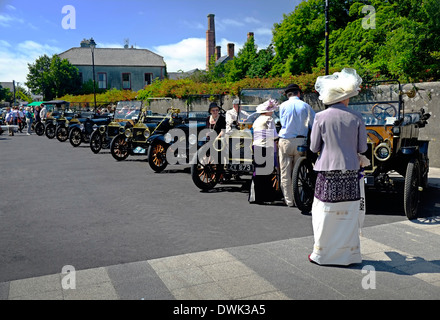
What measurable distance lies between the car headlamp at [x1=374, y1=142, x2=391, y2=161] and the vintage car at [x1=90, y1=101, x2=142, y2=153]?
946cm

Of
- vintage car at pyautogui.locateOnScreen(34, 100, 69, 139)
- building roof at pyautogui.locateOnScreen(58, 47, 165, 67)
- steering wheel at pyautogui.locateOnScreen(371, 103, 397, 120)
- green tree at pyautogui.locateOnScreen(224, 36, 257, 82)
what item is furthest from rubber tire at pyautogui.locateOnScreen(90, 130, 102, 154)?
building roof at pyautogui.locateOnScreen(58, 47, 165, 67)

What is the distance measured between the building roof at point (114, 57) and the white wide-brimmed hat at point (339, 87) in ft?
191

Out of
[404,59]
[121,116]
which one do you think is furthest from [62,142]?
[404,59]

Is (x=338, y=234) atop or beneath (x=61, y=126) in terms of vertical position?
beneath

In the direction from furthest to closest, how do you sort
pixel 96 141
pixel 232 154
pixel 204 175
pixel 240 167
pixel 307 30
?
pixel 307 30
pixel 96 141
pixel 204 175
pixel 232 154
pixel 240 167

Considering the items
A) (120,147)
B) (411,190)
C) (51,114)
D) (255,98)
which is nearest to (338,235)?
(411,190)

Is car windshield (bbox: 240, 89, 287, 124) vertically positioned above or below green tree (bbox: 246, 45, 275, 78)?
below

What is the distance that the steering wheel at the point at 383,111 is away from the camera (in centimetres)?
735

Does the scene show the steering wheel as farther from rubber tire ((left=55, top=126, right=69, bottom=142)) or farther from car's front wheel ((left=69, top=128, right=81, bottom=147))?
rubber tire ((left=55, top=126, right=69, bottom=142))

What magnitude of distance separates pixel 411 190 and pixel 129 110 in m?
11.0

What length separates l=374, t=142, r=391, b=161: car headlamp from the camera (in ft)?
21.7

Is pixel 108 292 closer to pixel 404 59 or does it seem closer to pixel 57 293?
pixel 57 293

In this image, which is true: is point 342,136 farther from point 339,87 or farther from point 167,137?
point 167,137

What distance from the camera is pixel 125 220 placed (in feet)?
20.9
